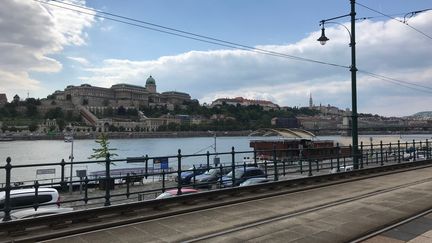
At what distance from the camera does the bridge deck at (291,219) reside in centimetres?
773

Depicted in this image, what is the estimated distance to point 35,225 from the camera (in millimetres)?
7746

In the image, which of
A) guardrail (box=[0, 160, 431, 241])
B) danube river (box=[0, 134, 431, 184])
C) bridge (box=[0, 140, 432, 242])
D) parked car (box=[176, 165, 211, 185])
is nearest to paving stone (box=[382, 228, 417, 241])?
bridge (box=[0, 140, 432, 242])

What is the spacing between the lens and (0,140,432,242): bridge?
7.66 m

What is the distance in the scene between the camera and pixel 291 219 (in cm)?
922

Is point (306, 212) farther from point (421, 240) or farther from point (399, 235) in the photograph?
point (421, 240)

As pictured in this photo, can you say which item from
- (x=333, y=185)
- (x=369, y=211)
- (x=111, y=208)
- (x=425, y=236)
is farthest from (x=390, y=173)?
(x=111, y=208)

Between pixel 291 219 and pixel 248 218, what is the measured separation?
971 millimetres

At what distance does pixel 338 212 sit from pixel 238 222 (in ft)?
9.11

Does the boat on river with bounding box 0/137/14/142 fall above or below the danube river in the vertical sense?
above

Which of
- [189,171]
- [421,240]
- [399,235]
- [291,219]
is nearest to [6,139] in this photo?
[189,171]

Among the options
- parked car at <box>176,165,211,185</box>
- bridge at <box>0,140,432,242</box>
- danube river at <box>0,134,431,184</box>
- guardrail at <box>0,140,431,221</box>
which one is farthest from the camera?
danube river at <box>0,134,431,184</box>

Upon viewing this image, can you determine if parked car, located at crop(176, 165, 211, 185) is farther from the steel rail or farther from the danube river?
the danube river

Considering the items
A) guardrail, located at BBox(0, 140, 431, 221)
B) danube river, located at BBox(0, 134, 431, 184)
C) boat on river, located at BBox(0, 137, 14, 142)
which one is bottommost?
danube river, located at BBox(0, 134, 431, 184)

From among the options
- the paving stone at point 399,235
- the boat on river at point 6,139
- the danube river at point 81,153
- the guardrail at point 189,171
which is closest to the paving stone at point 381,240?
the paving stone at point 399,235
